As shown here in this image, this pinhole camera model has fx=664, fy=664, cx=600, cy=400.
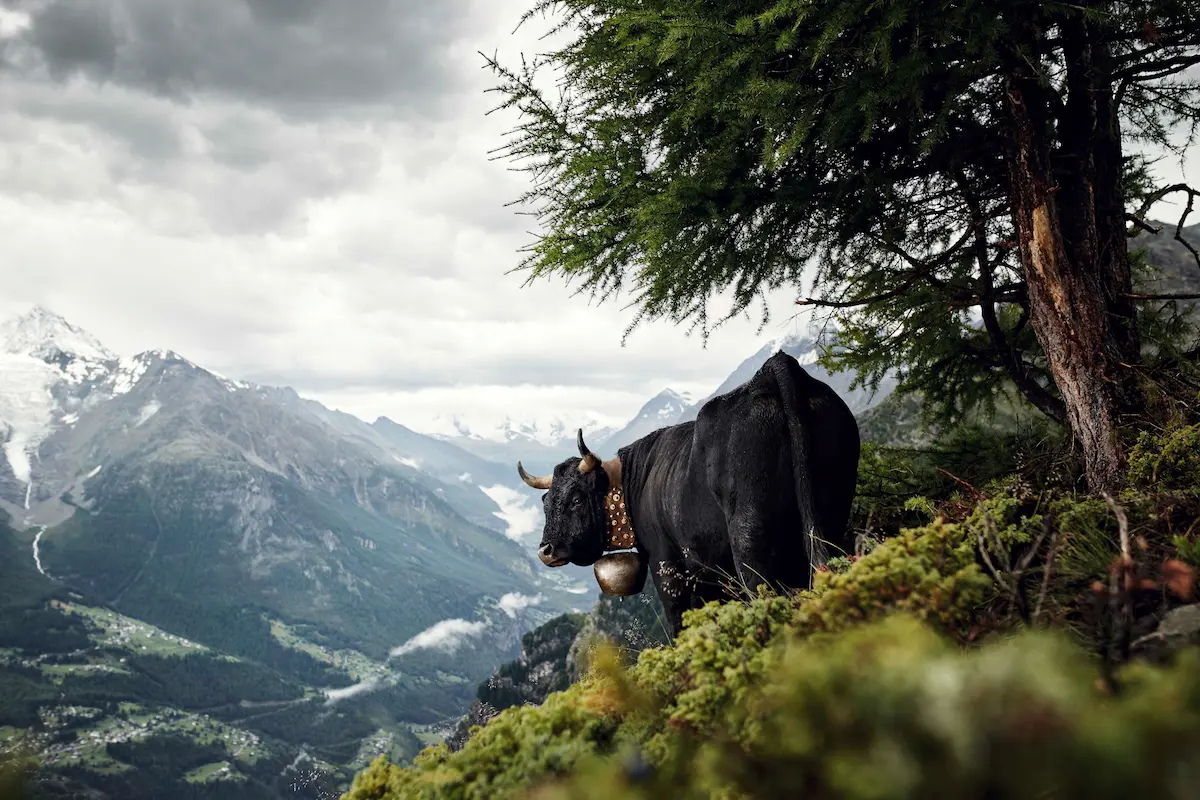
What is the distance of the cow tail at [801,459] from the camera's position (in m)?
5.19

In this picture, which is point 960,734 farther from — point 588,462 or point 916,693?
point 588,462

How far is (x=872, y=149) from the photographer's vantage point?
6.78m

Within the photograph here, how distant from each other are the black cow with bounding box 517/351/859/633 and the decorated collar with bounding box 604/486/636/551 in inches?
38.5

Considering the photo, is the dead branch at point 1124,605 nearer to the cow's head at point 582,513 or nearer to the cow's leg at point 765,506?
the cow's leg at point 765,506

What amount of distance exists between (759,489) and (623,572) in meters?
3.18

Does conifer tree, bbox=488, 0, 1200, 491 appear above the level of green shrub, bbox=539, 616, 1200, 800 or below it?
above

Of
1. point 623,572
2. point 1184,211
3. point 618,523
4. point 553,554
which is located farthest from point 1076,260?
point 553,554

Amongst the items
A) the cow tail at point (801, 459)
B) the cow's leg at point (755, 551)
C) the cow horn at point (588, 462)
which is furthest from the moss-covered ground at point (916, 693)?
the cow horn at point (588, 462)

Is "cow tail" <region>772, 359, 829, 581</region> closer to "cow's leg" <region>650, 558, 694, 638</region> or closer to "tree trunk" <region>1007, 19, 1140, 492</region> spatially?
"cow's leg" <region>650, 558, 694, 638</region>

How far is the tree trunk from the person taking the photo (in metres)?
5.73

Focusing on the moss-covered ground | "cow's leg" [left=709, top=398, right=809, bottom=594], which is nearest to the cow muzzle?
"cow's leg" [left=709, top=398, right=809, bottom=594]

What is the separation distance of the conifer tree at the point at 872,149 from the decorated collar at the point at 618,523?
2.46 meters

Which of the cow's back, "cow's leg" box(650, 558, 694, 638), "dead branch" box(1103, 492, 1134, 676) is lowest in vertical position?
"cow's leg" box(650, 558, 694, 638)

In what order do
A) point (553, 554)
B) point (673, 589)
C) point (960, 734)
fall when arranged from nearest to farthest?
1. point (960, 734)
2. point (673, 589)
3. point (553, 554)
